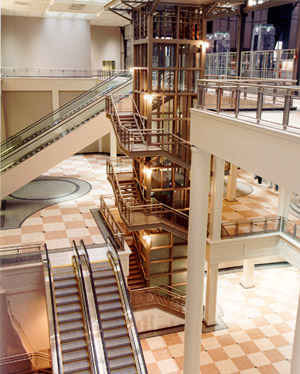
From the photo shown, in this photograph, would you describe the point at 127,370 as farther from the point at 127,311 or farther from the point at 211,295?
the point at 211,295

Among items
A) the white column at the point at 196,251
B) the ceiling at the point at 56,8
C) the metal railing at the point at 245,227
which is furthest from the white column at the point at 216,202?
the ceiling at the point at 56,8

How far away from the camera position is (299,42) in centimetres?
1115

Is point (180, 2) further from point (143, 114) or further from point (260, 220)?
point (260, 220)

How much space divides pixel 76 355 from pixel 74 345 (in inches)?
10.6

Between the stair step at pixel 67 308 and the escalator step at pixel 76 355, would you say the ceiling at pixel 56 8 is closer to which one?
the stair step at pixel 67 308

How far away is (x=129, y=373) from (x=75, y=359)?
1.43m

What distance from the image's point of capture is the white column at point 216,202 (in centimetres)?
1235

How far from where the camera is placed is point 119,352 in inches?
413

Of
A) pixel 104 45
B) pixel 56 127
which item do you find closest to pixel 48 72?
pixel 104 45

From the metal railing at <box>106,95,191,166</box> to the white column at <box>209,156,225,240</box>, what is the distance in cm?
100

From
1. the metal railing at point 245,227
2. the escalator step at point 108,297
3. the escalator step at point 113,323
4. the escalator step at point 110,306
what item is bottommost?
the escalator step at point 113,323

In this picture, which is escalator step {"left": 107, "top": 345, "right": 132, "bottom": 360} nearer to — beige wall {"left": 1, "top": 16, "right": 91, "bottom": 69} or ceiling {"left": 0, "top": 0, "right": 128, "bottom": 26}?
ceiling {"left": 0, "top": 0, "right": 128, "bottom": 26}

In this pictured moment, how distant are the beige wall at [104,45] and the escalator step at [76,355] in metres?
23.9

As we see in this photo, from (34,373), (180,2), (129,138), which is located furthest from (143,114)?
(34,373)
